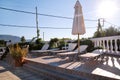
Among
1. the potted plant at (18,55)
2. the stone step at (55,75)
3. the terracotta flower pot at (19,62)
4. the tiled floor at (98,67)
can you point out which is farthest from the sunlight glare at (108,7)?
the stone step at (55,75)

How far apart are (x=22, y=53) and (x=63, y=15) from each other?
11074 millimetres

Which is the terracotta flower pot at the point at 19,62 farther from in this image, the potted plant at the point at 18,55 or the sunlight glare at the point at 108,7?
the sunlight glare at the point at 108,7

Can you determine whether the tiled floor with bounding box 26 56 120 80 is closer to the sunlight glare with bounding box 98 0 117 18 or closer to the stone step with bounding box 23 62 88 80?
the stone step with bounding box 23 62 88 80

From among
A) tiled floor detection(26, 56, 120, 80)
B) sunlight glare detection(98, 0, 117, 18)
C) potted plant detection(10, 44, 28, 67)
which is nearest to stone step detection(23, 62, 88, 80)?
tiled floor detection(26, 56, 120, 80)

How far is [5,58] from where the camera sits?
10.6 m

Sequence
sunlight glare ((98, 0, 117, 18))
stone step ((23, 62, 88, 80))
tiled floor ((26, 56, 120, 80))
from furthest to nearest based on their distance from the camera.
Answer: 1. sunlight glare ((98, 0, 117, 18))
2. stone step ((23, 62, 88, 80))
3. tiled floor ((26, 56, 120, 80))

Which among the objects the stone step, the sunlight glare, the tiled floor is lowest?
the stone step

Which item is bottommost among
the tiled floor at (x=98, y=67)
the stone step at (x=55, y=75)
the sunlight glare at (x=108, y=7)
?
the stone step at (x=55, y=75)

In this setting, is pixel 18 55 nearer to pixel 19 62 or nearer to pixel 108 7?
pixel 19 62

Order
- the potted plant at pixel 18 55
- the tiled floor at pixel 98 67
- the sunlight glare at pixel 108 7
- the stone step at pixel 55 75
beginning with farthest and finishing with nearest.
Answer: the sunlight glare at pixel 108 7 → the potted plant at pixel 18 55 → the stone step at pixel 55 75 → the tiled floor at pixel 98 67

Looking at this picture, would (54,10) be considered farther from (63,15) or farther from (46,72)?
(46,72)

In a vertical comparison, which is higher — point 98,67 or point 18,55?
point 18,55

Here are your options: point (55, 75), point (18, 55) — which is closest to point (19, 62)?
point (18, 55)

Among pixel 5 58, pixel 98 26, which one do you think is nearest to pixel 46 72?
pixel 5 58
